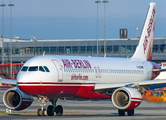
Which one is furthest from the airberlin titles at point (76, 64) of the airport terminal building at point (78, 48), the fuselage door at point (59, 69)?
the airport terminal building at point (78, 48)

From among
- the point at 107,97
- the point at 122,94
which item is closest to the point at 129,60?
the point at 107,97

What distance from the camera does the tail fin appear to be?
36.8 meters

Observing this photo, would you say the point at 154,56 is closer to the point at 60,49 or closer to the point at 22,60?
the point at 60,49

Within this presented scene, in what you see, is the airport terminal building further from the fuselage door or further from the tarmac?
the fuselage door

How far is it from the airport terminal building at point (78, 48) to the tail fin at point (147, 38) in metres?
50.4

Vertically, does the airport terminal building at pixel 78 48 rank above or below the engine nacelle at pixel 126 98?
above

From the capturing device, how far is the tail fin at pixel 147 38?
3681cm

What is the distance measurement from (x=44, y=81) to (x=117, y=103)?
17.9ft

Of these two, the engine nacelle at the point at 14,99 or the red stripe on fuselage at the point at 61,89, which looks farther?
the engine nacelle at the point at 14,99

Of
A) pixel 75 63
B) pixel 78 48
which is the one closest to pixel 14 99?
pixel 75 63

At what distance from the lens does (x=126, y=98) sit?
23.8 m

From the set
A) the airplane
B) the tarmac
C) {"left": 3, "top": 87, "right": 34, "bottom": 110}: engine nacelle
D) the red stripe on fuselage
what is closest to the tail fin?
the airplane

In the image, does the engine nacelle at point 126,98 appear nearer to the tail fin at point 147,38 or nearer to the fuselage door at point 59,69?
the fuselage door at point 59,69

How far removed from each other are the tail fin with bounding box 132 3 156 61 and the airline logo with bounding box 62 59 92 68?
34.7 feet
